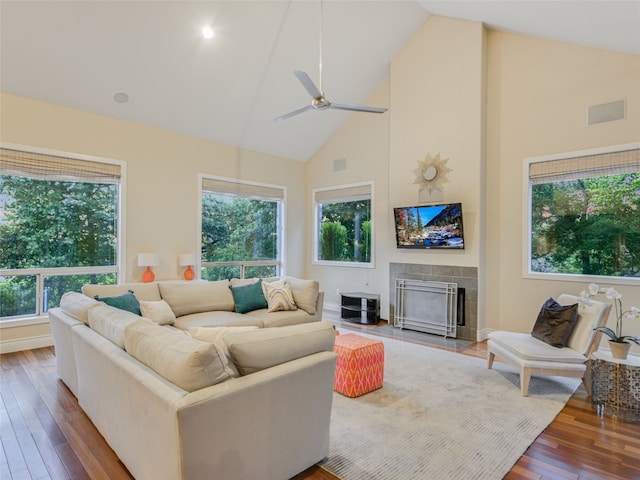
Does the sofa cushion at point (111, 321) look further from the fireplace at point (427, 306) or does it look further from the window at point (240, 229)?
the fireplace at point (427, 306)

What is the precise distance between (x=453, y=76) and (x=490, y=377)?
424 cm

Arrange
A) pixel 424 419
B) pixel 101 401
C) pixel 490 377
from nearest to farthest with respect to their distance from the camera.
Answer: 1. pixel 101 401
2. pixel 424 419
3. pixel 490 377

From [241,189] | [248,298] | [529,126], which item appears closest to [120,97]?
[241,189]

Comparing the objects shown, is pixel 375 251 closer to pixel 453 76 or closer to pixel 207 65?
pixel 453 76

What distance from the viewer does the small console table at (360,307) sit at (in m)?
6.17

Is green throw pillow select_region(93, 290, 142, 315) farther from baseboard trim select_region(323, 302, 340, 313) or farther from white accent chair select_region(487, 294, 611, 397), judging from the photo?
baseboard trim select_region(323, 302, 340, 313)

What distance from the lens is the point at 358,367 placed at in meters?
3.15

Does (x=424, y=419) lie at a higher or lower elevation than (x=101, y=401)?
lower

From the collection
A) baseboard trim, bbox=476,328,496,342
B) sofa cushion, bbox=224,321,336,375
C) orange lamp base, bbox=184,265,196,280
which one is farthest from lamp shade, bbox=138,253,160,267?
baseboard trim, bbox=476,328,496,342

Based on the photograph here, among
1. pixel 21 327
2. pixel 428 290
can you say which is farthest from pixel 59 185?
pixel 428 290

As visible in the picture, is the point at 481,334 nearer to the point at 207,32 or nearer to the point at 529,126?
the point at 529,126

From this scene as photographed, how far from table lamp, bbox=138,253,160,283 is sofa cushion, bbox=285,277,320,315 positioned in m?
2.05

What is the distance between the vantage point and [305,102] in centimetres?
608

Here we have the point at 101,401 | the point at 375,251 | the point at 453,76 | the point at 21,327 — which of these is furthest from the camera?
the point at 375,251
